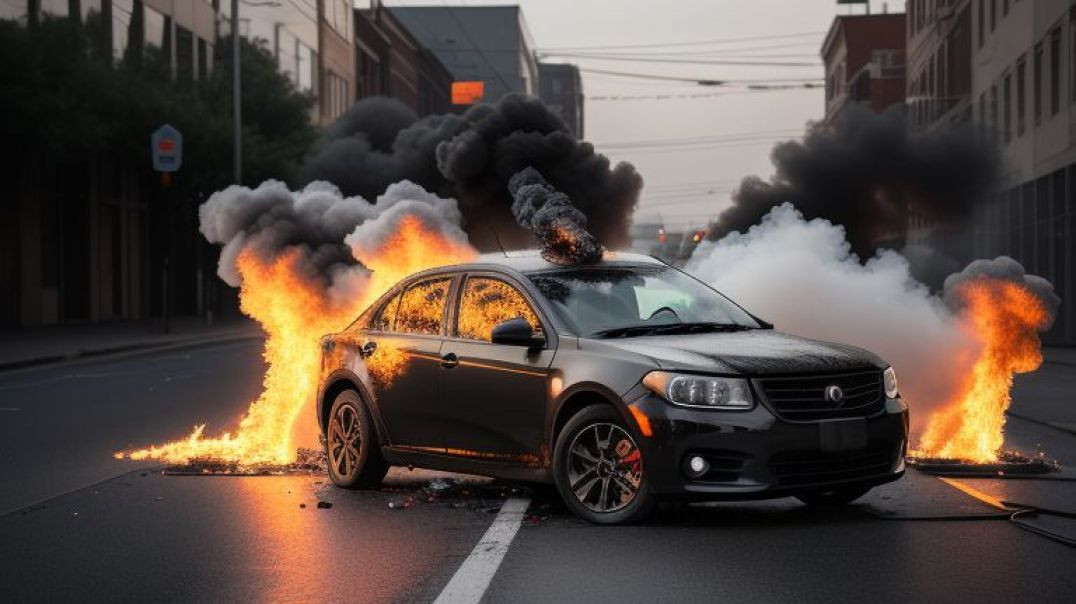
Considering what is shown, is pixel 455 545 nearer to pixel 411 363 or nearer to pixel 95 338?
pixel 411 363

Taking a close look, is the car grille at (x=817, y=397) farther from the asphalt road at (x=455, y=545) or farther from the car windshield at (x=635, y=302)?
the car windshield at (x=635, y=302)

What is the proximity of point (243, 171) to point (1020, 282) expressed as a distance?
111 feet

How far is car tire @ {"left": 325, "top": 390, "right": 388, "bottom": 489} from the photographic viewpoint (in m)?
9.97

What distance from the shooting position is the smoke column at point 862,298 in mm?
11391

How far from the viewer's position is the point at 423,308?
998 centimetres

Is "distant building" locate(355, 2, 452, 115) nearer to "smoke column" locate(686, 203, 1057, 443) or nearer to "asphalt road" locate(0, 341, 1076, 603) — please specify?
"smoke column" locate(686, 203, 1057, 443)

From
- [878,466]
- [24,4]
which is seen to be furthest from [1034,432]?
[24,4]

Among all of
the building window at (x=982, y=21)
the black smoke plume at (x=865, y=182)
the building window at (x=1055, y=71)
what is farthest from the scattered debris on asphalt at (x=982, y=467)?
the building window at (x=982, y=21)

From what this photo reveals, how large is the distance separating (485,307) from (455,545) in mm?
2117

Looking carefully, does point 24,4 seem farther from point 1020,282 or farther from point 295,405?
point 1020,282

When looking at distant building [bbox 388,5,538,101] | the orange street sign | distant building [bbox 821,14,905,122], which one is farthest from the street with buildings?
distant building [bbox 388,5,538,101]

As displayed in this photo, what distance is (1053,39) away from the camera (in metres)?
33.9

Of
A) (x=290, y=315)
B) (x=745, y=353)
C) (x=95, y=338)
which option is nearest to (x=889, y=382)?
(x=745, y=353)

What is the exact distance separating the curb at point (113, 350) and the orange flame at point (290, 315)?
415 inches
